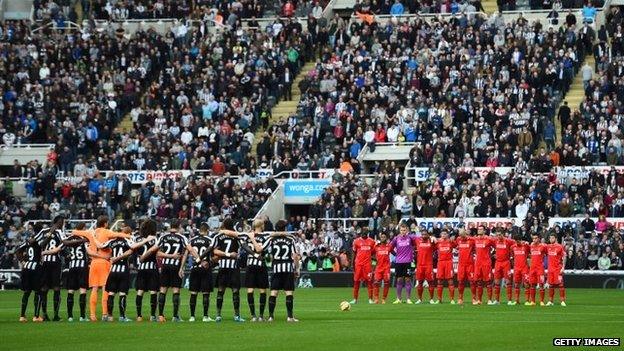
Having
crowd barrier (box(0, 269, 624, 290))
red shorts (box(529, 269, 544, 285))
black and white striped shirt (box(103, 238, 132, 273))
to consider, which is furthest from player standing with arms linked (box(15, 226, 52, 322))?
crowd barrier (box(0, 269, 624, 290))

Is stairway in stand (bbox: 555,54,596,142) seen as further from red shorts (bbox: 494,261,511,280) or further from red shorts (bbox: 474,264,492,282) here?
red shorts (bbox: 474,264,492,282)

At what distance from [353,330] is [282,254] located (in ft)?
10.0

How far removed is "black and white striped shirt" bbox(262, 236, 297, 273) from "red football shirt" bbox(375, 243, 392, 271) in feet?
28.8

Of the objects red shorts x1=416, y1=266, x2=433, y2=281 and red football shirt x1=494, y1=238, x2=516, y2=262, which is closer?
red football shirt x1=494, y1=238, x2=516, y2=262

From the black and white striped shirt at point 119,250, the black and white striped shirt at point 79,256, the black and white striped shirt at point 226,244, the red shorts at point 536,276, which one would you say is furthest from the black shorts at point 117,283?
the red shorts at point 536,276

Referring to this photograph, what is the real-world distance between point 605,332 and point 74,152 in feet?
121

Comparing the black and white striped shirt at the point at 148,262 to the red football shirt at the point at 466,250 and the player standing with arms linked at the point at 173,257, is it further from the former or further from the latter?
the red football shirt at the point at 466,250

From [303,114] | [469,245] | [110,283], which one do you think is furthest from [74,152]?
[110,283]

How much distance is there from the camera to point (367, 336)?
28.0 meters

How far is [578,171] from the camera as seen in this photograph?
52062 millimetres

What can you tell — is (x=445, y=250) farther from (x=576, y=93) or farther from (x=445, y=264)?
(x=576, y=93)

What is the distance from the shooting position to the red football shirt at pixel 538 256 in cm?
3872

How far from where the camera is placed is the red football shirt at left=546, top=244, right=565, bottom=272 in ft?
127

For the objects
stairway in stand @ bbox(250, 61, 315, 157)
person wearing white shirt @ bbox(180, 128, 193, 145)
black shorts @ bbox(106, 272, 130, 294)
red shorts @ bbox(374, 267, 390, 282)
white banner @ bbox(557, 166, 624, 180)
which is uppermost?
stairway in stand @ bbox(250, 61, 315, 157)
